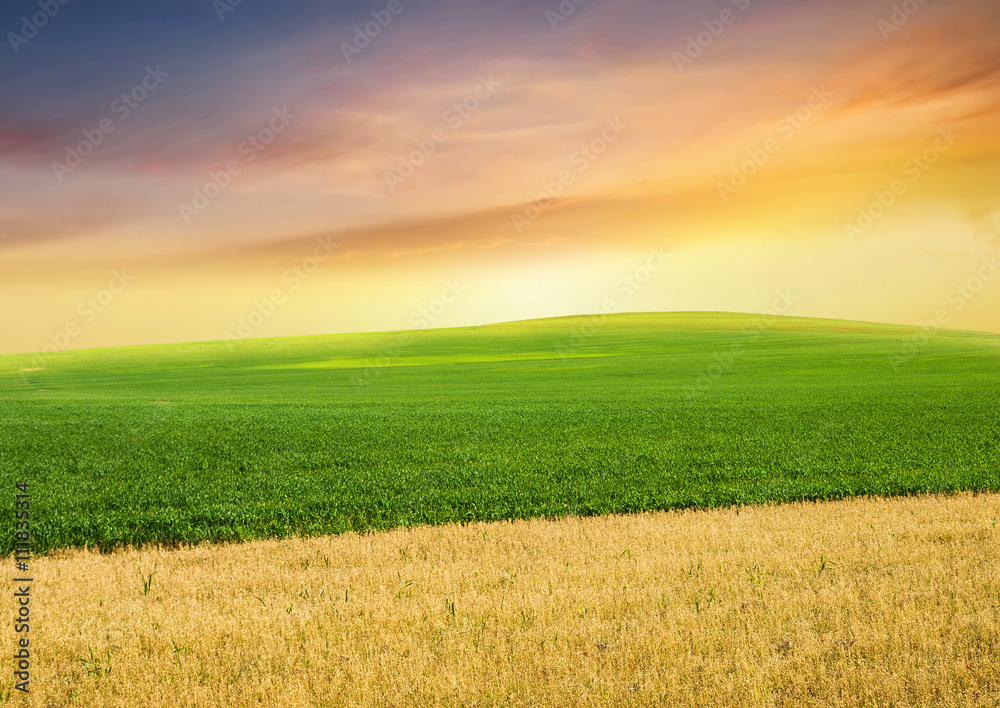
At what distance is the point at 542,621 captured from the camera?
28.2ft

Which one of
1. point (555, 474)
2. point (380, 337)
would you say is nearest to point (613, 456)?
point (555, 474)

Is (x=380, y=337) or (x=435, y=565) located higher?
(x=380, y=337)

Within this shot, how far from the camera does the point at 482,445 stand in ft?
80.3

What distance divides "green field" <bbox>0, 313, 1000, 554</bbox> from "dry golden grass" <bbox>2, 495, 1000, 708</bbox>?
304cm

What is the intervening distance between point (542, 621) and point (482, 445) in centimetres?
1592

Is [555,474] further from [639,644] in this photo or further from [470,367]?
[470,367]

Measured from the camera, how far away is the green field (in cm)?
1595

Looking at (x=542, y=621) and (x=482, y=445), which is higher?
(x=482, y=445)

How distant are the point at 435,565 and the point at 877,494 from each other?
12.0 m

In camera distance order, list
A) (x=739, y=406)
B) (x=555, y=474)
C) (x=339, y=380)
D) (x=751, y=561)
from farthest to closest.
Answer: (x=339, y=380)
(x=739, y=406)
(x=555, y=474)
(x=751, y=561)

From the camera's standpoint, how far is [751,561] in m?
10.9

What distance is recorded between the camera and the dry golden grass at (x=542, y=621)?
7.00m

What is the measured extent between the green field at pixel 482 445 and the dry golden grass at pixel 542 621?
3039 mm

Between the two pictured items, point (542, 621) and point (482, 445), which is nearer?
point (542, 621)
